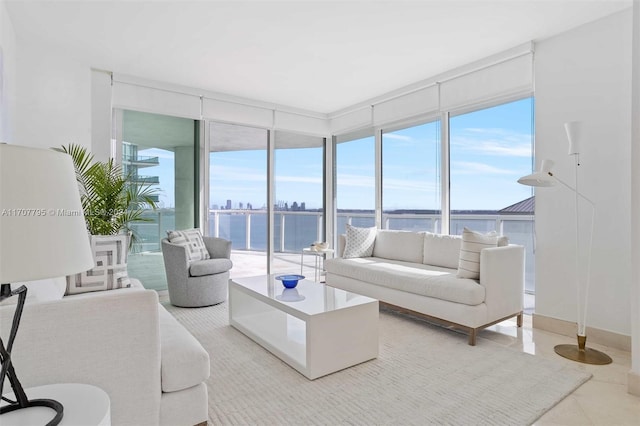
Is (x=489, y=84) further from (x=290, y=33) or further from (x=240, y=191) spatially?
(x=240, y=191)

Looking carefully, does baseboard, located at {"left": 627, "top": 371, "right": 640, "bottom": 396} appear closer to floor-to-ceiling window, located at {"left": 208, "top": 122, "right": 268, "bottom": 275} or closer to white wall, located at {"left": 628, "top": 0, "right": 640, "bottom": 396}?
white wall, located at {"left": 628, "top": 0, "right": 640, "bottom": 396}

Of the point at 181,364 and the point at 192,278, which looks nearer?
the point at 181,364

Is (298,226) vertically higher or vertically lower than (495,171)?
lower

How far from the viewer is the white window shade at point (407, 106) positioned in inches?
172

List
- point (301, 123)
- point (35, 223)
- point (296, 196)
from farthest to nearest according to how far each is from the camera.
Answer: point (296, 196)
point (301, 123)
point (35, 223)

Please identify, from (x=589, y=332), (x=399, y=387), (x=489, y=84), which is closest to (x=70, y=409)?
(x=399, y=387)

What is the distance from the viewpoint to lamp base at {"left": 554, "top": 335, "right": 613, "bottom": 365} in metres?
2.55

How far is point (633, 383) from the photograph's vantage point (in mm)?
2104

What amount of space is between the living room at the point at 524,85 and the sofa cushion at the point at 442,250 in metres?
0.75

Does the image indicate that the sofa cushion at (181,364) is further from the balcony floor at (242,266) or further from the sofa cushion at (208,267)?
the balcony floor at (242,266)

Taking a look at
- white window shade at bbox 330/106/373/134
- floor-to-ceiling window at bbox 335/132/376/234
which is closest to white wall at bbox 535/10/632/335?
white window shade at bbox 330/106/373/134

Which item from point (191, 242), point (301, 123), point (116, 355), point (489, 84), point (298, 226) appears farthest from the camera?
point (298, 226)

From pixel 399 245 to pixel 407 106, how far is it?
1863 mm

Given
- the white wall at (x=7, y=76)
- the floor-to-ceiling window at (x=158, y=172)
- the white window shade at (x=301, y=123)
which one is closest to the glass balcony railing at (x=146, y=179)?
the floor-to-ceiling window at (x=158, y=172)
